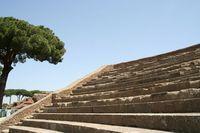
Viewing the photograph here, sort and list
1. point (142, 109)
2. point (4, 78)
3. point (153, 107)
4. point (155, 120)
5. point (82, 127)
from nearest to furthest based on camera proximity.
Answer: point (155, 120) → point (153, 107) → point (142, 109) → point (82, 127) → point (4, 78)

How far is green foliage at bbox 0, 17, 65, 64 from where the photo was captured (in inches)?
894

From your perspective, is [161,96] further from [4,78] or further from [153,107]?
[4,78]

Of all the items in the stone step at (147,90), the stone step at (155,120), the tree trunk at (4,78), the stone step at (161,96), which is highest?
the tree trunk at (4,78)

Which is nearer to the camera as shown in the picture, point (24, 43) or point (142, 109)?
point (142, 109)

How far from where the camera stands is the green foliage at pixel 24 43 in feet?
74.5

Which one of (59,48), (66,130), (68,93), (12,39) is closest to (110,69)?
(68,93)

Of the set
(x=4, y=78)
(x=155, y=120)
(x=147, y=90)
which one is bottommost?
(x=155, y=120)

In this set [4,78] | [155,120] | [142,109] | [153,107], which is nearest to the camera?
[155,120]

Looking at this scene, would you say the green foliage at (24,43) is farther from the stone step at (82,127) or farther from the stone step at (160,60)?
the stone step at (82,127)

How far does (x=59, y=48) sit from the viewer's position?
2714 centimetres

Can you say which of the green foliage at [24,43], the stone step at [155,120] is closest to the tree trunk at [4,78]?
the green foliage at [24,43]

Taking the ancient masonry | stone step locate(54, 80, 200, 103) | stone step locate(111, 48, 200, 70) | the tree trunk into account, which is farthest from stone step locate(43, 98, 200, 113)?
the tree trunk

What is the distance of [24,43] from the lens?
23.0 m

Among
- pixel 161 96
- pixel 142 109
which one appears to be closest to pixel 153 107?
pixel 142 109
